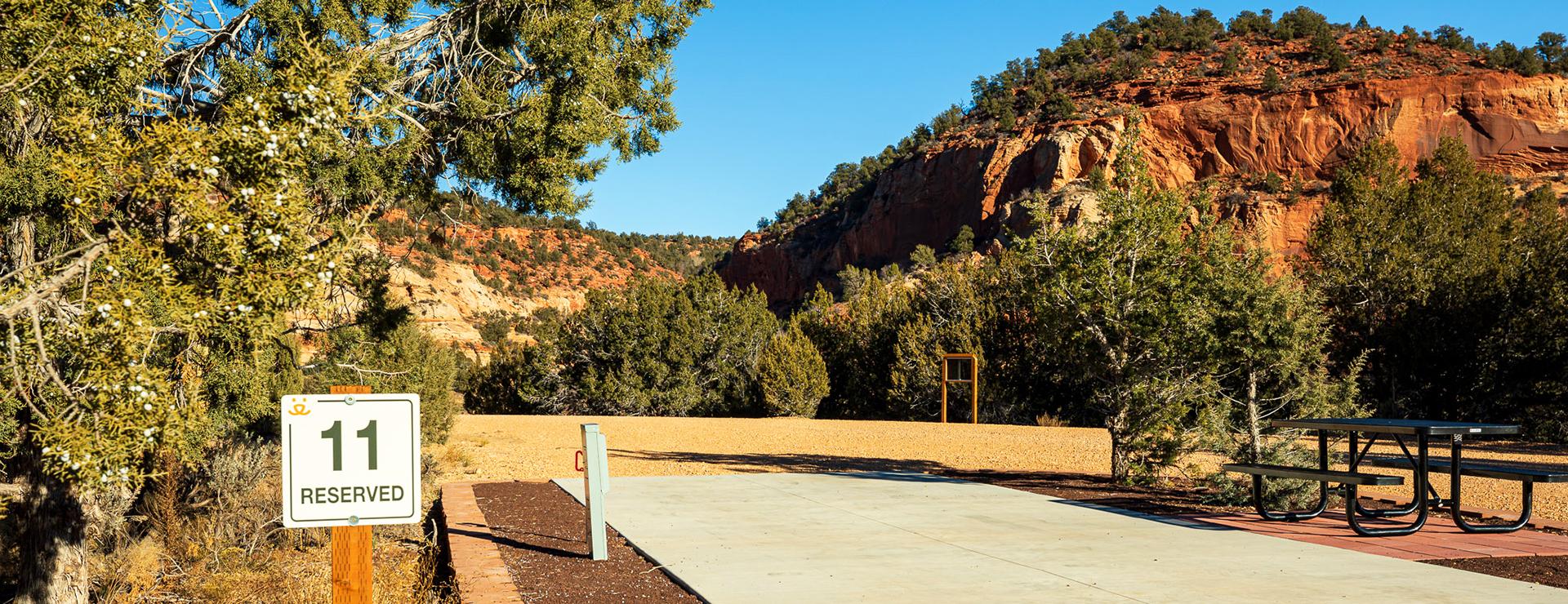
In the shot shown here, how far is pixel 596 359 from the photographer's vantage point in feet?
118

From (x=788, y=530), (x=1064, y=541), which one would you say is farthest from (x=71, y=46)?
(x=1064, y=541)

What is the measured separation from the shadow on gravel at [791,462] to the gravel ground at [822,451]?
1cm

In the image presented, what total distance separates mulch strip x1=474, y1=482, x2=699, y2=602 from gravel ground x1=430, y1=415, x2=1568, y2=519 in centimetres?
384

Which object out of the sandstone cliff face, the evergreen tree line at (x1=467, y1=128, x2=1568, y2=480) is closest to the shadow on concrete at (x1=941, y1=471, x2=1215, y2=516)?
the evergreen tree line at (x1=467, y1=128, x2=1568, y2=480)

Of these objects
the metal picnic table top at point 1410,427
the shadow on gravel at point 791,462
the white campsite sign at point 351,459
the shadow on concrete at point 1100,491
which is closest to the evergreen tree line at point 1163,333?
the shadow on concrete at point 1100,491

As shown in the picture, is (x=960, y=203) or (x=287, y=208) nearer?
(x=287, y=208)

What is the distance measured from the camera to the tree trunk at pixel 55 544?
8609 mm

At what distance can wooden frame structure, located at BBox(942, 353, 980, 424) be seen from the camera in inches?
1107

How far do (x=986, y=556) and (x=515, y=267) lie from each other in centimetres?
7614

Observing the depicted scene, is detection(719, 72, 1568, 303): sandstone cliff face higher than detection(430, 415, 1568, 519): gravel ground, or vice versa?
detection(719, 72, 1568, 303): sandstone cliff face

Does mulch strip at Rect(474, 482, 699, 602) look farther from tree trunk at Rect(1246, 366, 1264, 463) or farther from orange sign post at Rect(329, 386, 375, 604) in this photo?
tree trunk at Rect(1246, 366, 1264, 463)

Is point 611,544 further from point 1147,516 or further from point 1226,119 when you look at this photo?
point 1226,119

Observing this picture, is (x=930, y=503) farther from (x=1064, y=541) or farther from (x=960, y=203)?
(x=960, y=203)

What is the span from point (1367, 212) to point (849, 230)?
4684 centimetres
